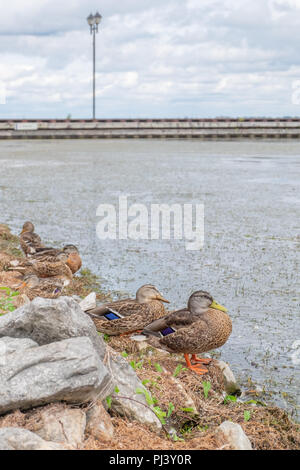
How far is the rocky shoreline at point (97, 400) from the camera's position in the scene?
389 centimetres

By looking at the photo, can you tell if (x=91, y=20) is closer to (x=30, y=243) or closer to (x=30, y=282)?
(x=30, y=243)

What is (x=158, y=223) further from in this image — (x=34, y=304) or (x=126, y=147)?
(x=126, y=147)

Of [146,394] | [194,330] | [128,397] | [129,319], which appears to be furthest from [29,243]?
[128,397]

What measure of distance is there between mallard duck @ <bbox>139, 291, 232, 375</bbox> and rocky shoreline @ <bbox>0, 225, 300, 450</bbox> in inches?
10.1

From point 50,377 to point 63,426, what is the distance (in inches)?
13.5

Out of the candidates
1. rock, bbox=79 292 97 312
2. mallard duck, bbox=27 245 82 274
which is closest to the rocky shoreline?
rock, bbox=79 292 97 312

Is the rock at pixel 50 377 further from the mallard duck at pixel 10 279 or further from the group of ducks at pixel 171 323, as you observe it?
the mallard duck at pixel 10 279

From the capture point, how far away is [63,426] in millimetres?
3826

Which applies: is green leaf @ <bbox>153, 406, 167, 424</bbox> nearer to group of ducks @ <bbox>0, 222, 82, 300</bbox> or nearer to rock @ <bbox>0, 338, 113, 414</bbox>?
rock @ <bbox>0, 338, 113, 414</bbox>

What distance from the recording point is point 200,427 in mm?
4762

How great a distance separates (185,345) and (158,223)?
26.8 ft

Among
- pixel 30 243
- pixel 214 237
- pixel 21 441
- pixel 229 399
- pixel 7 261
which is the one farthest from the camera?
pixel 214 237

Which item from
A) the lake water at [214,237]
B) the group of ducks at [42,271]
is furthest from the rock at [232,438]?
the group of ducks at [42,271]
